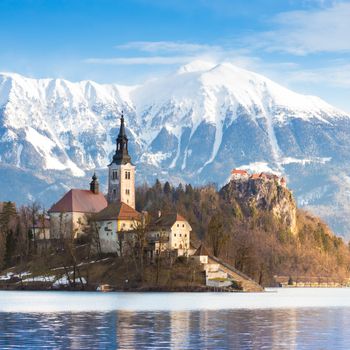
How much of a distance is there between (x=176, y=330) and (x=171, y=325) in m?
5.47

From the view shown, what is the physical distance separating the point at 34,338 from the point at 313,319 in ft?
117

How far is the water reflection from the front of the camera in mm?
81438

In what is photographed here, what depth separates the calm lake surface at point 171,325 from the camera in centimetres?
8206

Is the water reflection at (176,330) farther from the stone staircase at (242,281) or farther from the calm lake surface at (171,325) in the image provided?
the stone staircase at (242,281)

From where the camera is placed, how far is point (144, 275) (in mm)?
195250

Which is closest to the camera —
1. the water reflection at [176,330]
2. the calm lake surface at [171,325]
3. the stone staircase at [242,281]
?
the water reflection at [176,330]

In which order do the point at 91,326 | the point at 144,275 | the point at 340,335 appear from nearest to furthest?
the point at 340,335
the point at 91,326
the point at 144,275

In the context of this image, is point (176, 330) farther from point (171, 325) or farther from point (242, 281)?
point (242, 281)

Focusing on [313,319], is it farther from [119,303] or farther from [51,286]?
[51,286]

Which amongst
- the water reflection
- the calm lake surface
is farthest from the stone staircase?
the water reflection

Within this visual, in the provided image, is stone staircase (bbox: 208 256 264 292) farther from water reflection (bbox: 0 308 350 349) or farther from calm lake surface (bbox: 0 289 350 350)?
water reflection (bbox: 0 308 350 349)

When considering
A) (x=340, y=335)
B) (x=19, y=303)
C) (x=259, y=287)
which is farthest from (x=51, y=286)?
(x=340, y=335)

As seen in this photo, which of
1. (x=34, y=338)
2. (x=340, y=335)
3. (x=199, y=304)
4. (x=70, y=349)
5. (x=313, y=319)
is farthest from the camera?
(x=199, y=304)

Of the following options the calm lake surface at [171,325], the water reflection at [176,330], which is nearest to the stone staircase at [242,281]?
the calm lake surface at [171,325]
